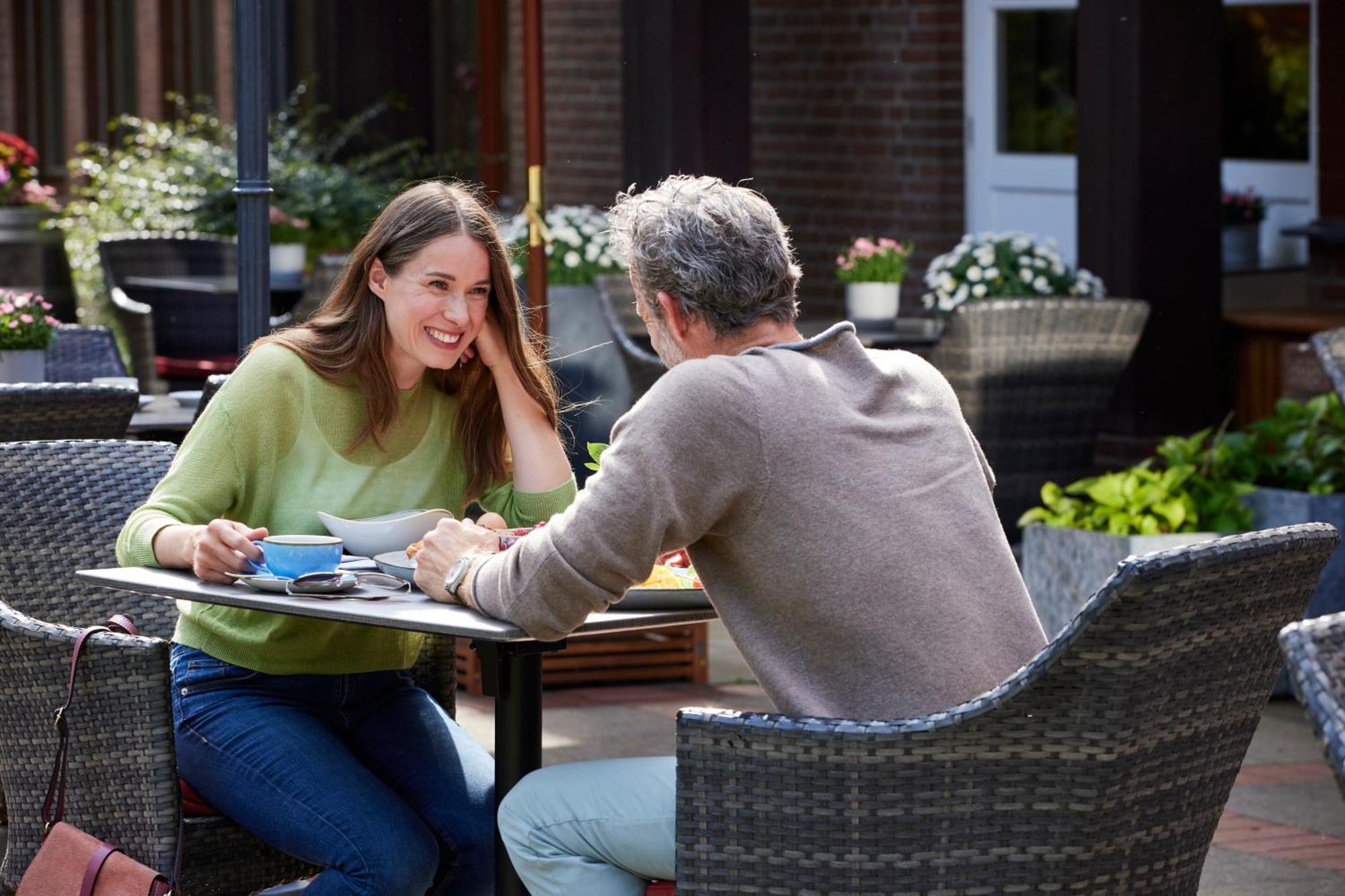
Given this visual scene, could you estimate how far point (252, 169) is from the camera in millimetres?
3924

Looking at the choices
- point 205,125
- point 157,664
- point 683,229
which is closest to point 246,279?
point 157,664

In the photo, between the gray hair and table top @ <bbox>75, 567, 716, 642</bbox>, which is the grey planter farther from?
the gray hair

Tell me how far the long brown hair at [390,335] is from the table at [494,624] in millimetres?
411

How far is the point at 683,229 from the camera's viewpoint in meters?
2.45

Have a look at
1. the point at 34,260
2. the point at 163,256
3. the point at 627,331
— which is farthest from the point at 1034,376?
the point at 34,260

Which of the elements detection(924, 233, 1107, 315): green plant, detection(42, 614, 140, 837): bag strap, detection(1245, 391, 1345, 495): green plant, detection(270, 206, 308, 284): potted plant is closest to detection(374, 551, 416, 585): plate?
detection(42, 614, 140, 837): bag strap

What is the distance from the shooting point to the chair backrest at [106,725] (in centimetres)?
274

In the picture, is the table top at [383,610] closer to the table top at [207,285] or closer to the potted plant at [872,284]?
the potted plant at [872,284]

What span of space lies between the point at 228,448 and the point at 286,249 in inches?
209

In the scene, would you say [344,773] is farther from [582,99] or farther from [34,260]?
[582,99]

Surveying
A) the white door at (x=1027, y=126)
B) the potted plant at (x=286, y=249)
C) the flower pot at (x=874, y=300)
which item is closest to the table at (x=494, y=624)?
the flower pot at (x=874, y=300)

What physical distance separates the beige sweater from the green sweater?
27.1 inches

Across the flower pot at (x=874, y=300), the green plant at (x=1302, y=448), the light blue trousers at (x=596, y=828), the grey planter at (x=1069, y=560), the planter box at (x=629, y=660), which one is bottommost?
the planter box at (x=629, y=660)

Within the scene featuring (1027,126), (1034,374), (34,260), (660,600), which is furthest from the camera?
(34,260)
